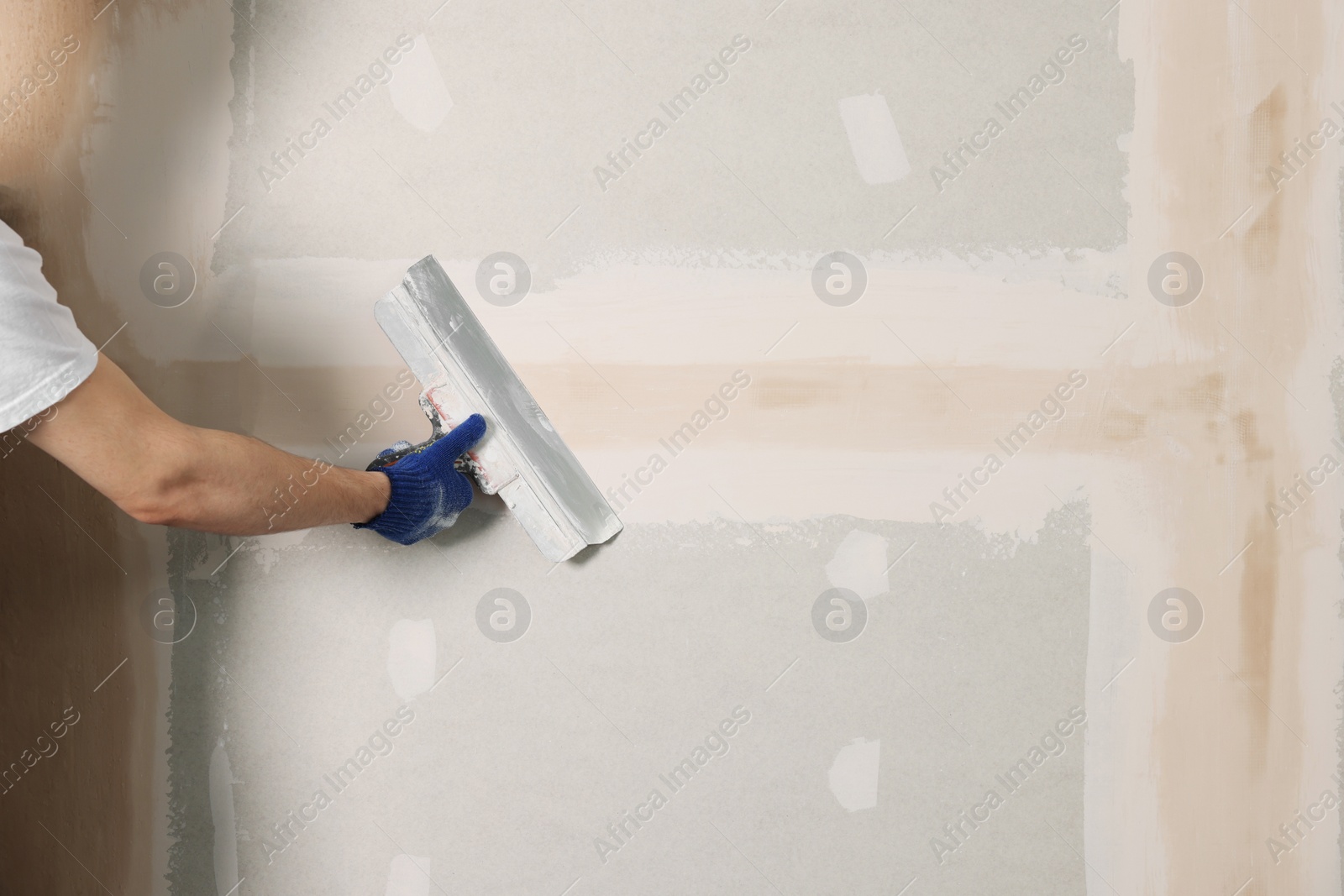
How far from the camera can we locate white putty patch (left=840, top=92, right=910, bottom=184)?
166cm

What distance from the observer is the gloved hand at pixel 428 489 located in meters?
1.52

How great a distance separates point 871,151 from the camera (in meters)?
1.66

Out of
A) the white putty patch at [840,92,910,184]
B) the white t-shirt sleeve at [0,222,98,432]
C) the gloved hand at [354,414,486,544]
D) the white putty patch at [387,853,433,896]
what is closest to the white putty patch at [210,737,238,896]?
the white putty patch at [387,853,433,896]

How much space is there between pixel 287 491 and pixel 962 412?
1318mm

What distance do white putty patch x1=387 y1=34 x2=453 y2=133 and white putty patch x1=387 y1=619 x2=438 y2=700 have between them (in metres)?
1.08

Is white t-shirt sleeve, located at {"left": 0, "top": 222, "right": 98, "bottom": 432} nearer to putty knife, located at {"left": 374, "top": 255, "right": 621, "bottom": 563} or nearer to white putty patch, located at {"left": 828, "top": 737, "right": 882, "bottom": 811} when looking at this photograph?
putty knife, located at {"left": 374, "top": 255, "right": 621, "bottom": 563}

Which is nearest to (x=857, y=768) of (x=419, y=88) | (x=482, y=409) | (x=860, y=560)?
(x=860, y=560)

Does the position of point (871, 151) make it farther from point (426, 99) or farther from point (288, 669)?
point (288, 669)

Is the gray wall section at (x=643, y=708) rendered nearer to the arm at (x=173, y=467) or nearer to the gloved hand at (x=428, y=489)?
the gloved hand at (x=428, y=489)

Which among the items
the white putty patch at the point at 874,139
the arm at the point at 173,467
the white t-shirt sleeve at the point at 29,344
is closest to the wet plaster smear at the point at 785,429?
the white putty patch at the point at 874,139

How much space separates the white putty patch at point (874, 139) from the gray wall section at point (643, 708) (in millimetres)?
750

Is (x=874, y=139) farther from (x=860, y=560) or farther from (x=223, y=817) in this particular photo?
(x=223, y=817)

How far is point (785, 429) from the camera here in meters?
1.65

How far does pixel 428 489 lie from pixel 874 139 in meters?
1.18
